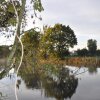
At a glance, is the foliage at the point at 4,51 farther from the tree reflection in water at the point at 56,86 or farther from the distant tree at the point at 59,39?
the distant tree at the point at 59,39

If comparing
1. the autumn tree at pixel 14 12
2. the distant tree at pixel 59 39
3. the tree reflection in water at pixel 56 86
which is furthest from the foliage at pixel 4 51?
the distant tree at pixel 59 39

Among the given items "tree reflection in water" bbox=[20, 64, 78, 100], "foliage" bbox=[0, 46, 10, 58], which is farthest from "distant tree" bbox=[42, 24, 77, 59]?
"foliage" bbox=[0, 46, 10, 58]

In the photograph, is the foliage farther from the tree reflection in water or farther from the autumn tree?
the tree reflection in water

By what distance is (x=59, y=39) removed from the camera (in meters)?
58.2

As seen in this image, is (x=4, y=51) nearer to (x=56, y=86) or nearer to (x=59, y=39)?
(x=56, y=86)

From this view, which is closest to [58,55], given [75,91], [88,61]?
[88,61]

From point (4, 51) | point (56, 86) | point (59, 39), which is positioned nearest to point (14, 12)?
point (4, 51)

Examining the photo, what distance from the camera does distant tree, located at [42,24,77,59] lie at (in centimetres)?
5406

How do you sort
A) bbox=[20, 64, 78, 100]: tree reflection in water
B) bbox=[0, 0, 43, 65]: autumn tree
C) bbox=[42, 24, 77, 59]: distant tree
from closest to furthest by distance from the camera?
bbox=[0, 0, 43, 65]: autumn tree → bbox=[20, 64, 78, 100]: tree reflection in water → bbox=[42, 24, 77, 59]: distant tree

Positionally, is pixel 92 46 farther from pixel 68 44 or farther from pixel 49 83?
pixel 49 83

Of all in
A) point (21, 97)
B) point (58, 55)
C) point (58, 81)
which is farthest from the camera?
point (58, 55)

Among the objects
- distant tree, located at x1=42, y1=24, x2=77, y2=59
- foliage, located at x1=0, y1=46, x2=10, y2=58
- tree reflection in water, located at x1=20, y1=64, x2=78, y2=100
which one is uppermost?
distant tree, located at x1=42, y1=24, x2=77, y2=59

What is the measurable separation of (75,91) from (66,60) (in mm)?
34664

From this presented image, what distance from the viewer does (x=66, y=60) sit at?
185 feet
